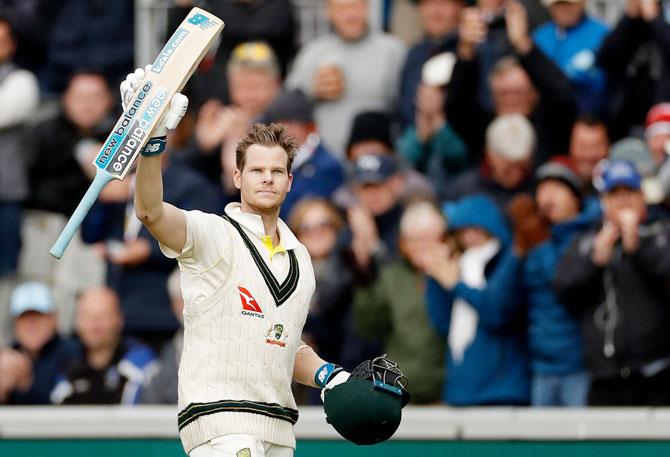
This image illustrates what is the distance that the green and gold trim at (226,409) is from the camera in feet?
23.6

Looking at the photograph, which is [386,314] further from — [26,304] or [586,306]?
[26,304]

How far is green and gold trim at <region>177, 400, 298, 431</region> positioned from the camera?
23.6 feet

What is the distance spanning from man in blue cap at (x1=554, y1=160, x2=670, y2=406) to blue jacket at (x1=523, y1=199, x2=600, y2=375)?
18 cm

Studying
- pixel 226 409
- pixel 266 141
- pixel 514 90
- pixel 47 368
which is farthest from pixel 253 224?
pixel 47 368

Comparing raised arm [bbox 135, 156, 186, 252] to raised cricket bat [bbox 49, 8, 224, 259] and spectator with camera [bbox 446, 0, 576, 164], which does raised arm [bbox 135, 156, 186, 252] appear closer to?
raised cricket bat [bbox 49, 8, 224, 259]

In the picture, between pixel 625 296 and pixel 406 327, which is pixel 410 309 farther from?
pixel 625 296

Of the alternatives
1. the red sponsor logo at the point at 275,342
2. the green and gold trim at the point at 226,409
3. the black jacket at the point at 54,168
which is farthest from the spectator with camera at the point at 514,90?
the green and gold trim at the point at 226,409

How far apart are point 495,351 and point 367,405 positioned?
3.80 metres

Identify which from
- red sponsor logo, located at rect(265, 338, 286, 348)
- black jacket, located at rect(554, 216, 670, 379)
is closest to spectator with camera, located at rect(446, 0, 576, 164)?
black jacket, located at rect(554, 216, 670, 379)

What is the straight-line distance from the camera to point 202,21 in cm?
734

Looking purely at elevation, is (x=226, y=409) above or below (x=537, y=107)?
below

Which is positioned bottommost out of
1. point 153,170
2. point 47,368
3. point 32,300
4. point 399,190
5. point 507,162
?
point 47,368

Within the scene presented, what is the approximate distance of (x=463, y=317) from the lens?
11.0m

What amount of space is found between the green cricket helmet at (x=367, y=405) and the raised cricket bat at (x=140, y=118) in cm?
131
